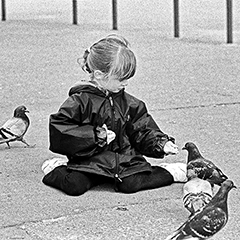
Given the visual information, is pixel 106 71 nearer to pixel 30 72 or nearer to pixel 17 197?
pixel 17 197

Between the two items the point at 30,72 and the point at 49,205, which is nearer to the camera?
the point at 49,205

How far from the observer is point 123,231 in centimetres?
437

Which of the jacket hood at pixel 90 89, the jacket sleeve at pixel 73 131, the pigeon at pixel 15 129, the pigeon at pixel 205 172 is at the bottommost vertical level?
the pigeon at pixel 15 129

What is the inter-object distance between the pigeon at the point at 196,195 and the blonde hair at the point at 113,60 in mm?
848

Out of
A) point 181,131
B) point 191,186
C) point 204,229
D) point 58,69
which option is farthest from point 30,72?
point 204,229

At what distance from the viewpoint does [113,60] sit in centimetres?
498

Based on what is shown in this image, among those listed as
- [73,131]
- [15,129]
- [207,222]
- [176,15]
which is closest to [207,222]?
[207,222]

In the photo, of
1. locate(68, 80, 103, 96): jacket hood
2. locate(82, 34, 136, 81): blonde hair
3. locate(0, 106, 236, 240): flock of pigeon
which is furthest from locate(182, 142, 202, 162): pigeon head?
locate(68, 80, 103, 96): jacket hood

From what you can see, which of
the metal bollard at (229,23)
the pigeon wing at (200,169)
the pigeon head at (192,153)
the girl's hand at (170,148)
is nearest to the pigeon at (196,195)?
the pigeon wing at (200,169)

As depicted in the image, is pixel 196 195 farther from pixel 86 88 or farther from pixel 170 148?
pixel 86 88

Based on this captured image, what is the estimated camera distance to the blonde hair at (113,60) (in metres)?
4.97

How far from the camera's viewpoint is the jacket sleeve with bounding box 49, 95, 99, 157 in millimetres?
4992

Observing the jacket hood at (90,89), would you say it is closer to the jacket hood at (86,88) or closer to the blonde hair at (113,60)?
the jacket hood at (86,88)

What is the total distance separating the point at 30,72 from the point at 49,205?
4242 mm
